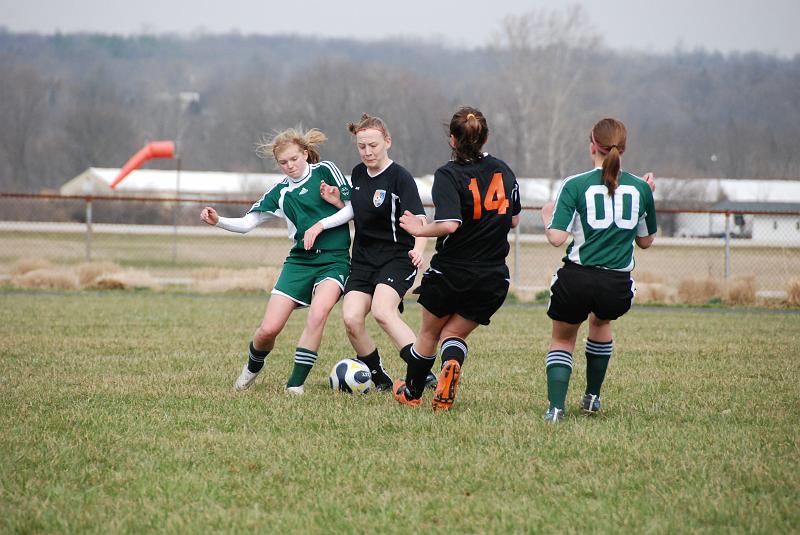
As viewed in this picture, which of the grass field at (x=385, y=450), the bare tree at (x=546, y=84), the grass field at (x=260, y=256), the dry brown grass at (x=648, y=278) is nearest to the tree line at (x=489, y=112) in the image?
the bare tree at (x=546, y=84)

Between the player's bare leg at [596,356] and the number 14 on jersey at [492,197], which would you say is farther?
the player's bare leg at [596,356]

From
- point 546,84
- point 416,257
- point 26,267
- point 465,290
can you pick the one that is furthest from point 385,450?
point 546,84

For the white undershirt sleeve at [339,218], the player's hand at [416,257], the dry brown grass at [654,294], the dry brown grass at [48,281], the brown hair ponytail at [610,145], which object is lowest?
the dry brown grass at [48,281]

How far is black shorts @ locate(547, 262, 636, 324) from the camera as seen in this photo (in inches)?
218

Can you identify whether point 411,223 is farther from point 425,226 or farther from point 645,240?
point 645,240

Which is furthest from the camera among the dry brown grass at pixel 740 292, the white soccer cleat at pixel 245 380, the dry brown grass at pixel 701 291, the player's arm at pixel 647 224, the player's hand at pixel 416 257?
the dry brown grass at pixel 701 291

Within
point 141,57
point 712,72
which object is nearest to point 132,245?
point 712,72

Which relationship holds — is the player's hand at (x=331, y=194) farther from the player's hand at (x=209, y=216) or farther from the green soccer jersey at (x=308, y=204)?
the player's hand at (x=209, y=216)

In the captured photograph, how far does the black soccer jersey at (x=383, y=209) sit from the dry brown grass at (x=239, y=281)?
9947 millimetres

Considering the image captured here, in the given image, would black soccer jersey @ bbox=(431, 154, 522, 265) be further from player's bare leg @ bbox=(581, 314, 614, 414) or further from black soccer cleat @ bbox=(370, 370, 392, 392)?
black soccer cleat @ bbox=(370, 370, 392, 392)

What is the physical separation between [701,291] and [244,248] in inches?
623

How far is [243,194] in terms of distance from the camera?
59438 mm

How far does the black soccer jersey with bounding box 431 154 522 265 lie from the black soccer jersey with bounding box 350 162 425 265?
22.9 inches

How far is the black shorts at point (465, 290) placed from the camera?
5844mm
